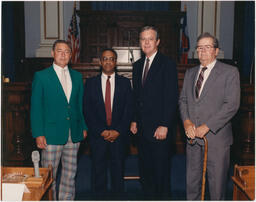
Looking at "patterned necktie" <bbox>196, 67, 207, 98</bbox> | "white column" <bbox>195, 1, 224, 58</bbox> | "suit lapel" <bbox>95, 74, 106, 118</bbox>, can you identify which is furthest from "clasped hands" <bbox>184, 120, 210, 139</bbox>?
"white column" <bbox>195, 1, 224, 58</bbox>

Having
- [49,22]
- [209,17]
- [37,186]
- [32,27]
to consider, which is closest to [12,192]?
[37,186]

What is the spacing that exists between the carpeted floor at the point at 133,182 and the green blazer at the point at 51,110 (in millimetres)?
854

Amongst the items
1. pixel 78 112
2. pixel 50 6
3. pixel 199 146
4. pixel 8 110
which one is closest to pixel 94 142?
pixel 78 112

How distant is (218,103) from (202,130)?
0.79ft

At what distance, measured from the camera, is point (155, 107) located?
2.34 meters

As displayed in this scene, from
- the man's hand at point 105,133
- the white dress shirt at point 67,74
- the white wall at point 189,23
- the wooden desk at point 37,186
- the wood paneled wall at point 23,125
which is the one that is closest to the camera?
the wooden desk at point 37,186

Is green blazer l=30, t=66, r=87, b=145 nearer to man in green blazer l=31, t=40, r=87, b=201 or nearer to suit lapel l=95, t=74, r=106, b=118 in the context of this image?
man in green blazer l=31, t=40, r=87, b=201

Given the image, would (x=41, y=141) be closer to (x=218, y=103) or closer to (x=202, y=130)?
(x=202, y=130)

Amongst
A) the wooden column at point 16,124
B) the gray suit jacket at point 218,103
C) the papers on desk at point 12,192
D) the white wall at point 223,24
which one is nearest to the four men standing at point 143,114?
the gray suit jacket at point 218,103

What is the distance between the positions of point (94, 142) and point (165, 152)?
667 mm

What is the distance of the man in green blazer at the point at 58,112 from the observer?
217cm

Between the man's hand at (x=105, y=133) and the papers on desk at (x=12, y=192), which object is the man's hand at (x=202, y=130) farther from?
the papers on desk at (x=12, y=192)

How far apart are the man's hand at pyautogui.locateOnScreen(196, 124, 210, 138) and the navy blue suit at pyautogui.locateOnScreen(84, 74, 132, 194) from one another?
71cm

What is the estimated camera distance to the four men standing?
202 centimetres
